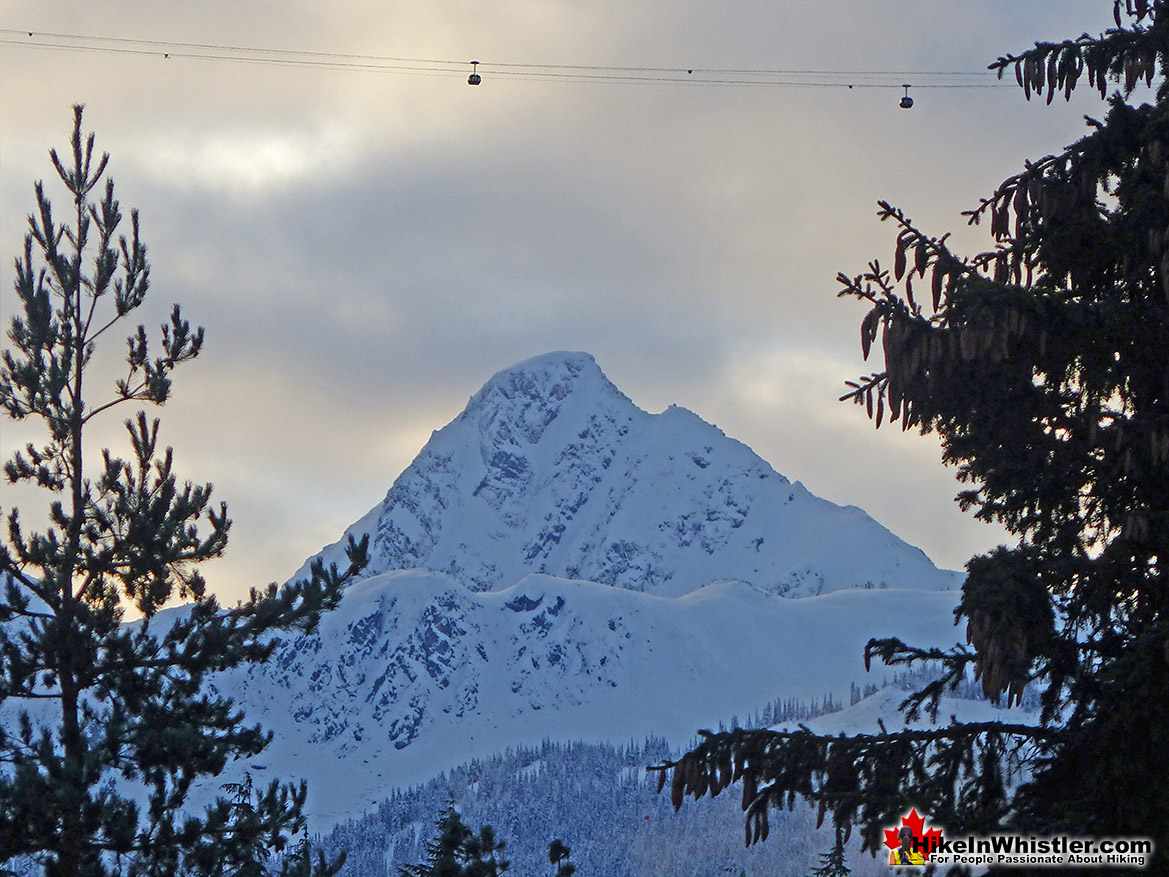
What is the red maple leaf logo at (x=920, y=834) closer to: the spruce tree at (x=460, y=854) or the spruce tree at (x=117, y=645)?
the spruce tree at (x=117, y=645)

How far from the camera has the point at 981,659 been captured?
415 inches

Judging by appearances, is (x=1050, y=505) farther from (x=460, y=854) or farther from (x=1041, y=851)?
(x=460, y=854)

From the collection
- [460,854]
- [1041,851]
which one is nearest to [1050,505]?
[1041,851]

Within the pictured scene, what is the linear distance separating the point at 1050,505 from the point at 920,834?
2.87 metres

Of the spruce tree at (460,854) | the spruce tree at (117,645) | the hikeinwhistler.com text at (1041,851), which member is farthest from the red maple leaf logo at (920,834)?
the spruce tree at (460,854)

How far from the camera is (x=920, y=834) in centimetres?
1060

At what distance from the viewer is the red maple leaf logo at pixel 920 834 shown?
415 inches

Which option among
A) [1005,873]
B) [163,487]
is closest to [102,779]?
[163,487]

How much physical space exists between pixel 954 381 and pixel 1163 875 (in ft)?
12.6

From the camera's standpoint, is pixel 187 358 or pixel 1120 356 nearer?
pixel 1120 356

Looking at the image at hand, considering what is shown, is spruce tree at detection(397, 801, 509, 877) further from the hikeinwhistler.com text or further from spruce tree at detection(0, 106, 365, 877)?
the hikeinwhistler.com text

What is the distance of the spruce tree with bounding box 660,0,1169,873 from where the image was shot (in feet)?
34.4

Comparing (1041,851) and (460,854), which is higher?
(1041,851)

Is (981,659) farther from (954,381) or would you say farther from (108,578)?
(108,578)
